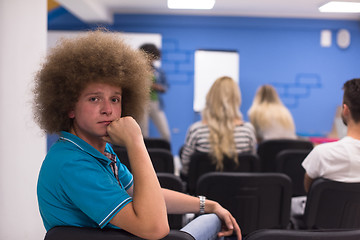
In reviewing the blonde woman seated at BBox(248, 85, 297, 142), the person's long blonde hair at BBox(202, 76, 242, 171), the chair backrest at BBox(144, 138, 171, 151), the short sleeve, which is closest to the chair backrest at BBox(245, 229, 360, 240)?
the short sleeve

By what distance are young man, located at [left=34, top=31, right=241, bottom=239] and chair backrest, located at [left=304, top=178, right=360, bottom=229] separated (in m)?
0.68

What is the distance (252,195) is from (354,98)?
0.77 metres

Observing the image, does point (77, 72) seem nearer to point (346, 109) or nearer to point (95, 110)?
point (95, 110)

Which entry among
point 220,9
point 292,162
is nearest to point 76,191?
point 292,162

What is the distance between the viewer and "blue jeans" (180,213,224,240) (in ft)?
4.04

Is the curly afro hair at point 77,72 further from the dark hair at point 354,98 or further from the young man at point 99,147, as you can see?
the dark hair at point 354,98

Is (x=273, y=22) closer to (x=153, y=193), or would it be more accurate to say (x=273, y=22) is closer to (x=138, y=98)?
(x=138, y=98)

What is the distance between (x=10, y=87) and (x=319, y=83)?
20.3 feet

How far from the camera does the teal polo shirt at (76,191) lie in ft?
3.37

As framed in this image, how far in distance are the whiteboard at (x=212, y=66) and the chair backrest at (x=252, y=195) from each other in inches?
205

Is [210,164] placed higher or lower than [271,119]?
lower

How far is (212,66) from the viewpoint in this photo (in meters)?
7.20

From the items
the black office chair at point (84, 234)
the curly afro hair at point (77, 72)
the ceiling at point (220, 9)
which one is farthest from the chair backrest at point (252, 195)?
the ceiling at point (220, 9)

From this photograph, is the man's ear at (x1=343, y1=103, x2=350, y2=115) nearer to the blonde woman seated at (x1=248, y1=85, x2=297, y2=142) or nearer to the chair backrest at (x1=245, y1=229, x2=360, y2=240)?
the chair backrest at (x1=245, y1=229, x2=360, y2=240)
